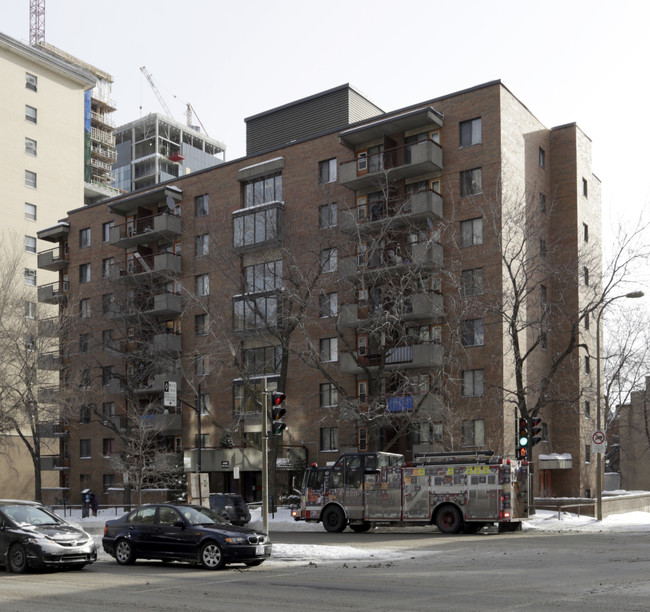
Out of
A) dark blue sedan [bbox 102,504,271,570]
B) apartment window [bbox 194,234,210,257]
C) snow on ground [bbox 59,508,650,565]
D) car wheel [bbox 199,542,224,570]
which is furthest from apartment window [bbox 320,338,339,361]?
car wheel [bbox 199,542,224,570]

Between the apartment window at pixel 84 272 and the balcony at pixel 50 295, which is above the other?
the apartment window at pixel 84 272

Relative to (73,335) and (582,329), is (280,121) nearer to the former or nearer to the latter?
(73,335)

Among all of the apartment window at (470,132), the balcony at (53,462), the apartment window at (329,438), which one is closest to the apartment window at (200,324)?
the apartment window at (329,438)

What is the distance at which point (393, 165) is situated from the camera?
4756 cm

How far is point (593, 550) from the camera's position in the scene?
22156 mm

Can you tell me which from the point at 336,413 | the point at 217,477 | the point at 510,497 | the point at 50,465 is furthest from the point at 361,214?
the point at 50,465

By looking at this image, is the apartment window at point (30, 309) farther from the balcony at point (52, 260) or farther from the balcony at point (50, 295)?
the balcony at point (52, 260)

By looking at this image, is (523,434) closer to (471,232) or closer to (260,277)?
(471,232)

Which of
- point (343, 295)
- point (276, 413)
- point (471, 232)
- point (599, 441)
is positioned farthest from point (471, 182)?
point (276, 413)

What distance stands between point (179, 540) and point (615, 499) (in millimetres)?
28192

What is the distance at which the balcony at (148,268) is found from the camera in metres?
54.5

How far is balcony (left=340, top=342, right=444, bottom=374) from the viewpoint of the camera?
43.8 metres

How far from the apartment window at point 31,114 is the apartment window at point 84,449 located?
3140 centimetres

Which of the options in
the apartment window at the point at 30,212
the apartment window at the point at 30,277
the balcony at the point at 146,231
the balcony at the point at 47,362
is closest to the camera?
the balcony at the point at 47,362
